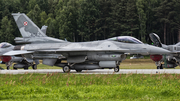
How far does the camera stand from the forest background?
226ft

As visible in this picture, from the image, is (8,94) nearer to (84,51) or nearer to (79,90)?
(79,90)

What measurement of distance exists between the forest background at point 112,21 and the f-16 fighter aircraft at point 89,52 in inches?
1825

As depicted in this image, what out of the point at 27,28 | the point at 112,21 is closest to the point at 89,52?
the point at 27,28

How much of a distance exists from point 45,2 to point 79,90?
95.1 metres

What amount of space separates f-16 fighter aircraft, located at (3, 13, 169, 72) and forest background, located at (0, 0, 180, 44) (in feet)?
152

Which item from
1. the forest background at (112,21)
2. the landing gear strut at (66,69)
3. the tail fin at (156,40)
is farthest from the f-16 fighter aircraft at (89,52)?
the forest background at (112,21)

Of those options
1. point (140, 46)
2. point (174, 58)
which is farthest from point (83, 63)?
point (174, 58)

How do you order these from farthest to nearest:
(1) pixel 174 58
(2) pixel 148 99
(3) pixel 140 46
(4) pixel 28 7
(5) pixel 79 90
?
1. (4) pixel 28 7
2. (1) pixel 174 58
3. (3) pixel 140 46
4. (5) pixel 79 90
5. (2) pixel 148 99

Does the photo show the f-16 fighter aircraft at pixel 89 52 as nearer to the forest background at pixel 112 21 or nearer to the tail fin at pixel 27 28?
the tail fin at pixel 27 28

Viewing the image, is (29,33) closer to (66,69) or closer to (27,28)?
(27,28)

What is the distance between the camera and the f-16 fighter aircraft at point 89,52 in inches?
769

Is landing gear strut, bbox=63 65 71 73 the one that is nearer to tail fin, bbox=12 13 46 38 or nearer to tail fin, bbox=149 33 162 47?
tail fin, bbox=12 13 46 38

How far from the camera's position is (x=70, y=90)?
9.87 meters

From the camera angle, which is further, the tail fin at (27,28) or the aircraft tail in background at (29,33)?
the tail fin at (27,28)
